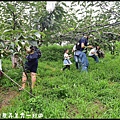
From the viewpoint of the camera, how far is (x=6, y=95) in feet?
13.1

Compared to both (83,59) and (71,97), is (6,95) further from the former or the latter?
(83,59)

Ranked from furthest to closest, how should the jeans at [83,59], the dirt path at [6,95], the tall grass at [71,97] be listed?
the jeans at [83,59] → the dirt path at [6,95] → the tall grass at [71,97]

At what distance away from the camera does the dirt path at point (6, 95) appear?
11.9 ft

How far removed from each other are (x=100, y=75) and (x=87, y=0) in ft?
6.43

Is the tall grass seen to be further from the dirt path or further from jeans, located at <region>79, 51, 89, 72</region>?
jeans, located at <region>79, 51, 89, 72</region>

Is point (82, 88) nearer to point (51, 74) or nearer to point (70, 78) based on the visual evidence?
point (70, 78)

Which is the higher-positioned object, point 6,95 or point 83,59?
point 83,59

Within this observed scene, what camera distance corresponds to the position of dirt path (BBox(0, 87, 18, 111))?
3.62 metres

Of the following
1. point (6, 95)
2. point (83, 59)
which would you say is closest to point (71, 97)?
point (6, 95)

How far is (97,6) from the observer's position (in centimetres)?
408

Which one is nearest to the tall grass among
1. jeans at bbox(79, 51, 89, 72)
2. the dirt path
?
the dirt path

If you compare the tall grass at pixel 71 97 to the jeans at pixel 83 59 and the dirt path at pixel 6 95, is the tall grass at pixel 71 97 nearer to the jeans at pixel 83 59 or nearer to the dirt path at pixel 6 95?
the dirt path at pixel 6 95

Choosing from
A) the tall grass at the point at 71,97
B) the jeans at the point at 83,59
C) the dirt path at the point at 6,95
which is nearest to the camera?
the tall grass at the point at 71,97

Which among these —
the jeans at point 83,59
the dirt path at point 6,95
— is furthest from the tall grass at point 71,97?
the jeans at point 83,59
